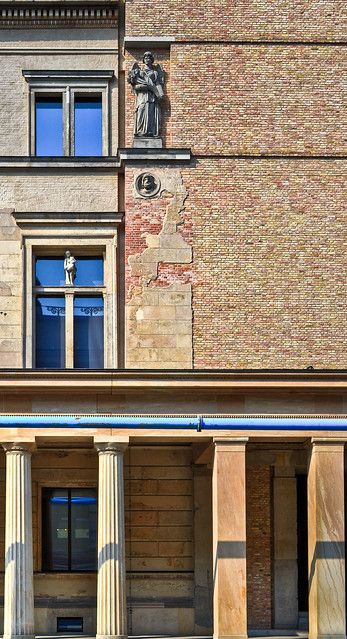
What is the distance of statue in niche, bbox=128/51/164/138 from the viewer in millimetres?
34406

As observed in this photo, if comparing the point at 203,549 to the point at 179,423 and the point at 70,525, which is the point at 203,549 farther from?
the point at 179,423

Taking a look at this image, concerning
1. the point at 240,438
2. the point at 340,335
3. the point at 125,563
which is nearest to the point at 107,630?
the point at 125,563

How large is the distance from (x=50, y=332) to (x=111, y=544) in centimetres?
560

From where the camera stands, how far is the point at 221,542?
3189cm

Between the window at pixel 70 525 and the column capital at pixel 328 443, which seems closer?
the column capital at pixel 328 443

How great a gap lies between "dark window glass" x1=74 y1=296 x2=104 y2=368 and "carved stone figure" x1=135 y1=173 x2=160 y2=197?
276 centimetres

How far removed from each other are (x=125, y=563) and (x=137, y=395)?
4.24 m

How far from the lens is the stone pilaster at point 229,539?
31641 mm

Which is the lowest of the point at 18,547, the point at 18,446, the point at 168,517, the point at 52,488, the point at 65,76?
the point at 18,547

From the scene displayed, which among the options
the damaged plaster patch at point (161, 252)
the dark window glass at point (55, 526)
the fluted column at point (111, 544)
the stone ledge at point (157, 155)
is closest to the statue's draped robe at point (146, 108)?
the stone ledge at point (157, 155)

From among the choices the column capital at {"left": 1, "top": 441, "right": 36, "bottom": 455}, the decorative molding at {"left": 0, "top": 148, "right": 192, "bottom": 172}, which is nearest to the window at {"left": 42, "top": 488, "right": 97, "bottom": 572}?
the column capital at {"left": 1, "top": 441, "right": 36, "bottom": 455}

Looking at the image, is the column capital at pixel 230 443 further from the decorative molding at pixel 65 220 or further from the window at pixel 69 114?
the window at pixel 69 114

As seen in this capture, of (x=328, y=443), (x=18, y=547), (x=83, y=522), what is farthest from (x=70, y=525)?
(x=328, y=443)

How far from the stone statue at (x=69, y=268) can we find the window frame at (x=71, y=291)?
0.13 meters
